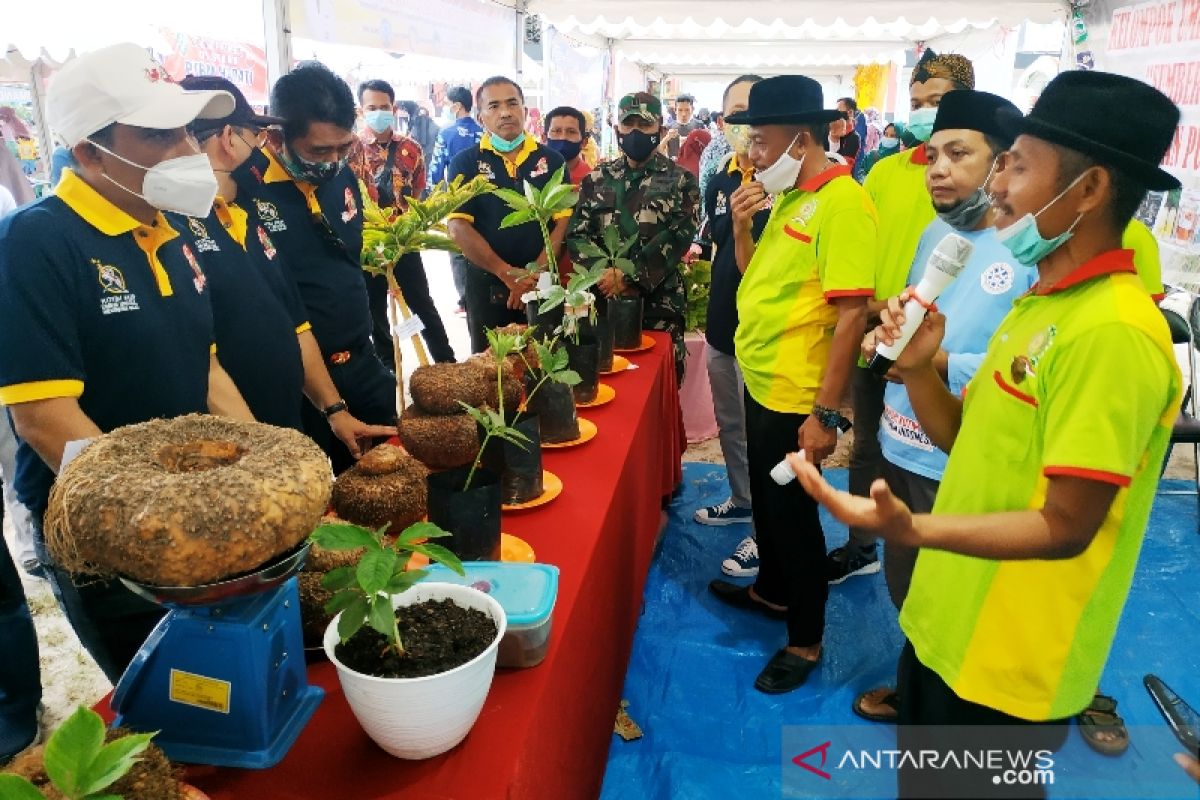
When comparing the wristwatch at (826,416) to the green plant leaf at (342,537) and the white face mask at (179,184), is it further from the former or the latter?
the white face mask at (179,184)

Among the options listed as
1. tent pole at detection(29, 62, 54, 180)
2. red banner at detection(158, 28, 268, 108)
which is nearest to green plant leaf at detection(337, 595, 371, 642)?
red banner at detection(158, 28, 268, 108)

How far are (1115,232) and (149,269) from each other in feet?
5.14

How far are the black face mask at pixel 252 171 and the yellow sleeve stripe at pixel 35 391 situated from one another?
1.04 m

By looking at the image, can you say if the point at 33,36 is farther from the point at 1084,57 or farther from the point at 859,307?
the point at 1084,57

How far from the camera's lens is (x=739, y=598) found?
2.59 m

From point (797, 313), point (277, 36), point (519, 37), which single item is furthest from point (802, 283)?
point (519, 37)

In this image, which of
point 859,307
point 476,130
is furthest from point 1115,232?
point 476,130

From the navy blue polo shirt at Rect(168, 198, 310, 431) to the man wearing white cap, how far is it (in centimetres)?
29

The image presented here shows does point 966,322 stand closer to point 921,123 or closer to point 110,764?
point 921,123

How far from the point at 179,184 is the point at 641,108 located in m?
2.08

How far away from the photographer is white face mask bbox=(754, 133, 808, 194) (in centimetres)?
199

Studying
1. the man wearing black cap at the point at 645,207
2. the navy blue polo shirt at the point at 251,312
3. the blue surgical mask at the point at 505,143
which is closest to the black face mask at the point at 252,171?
the navy blue polo shirt at the point at 251,312

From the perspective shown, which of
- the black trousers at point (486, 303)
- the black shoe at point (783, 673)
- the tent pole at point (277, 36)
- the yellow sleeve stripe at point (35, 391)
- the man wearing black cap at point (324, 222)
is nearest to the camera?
the yellow sleeve stripe at point (35, 391)

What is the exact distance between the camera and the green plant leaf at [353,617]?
854mm
